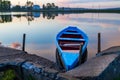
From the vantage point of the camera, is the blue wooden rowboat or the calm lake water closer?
the blue wooden rowboat

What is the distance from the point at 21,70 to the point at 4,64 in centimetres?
64

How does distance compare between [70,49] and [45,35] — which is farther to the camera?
[45,35]

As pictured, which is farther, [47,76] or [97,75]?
[97,75]

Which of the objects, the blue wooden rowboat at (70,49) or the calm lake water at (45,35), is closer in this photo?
the blue wooden rowboat at (70,49)

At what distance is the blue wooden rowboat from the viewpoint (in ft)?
59.6

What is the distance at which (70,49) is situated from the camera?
20453 millimetres

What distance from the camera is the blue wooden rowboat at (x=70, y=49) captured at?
18.2 meters

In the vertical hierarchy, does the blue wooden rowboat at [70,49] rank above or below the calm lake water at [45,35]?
above

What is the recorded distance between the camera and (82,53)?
64.4 ft

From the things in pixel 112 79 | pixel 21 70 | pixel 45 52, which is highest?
pixel 21 70

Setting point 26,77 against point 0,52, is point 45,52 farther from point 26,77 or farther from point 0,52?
point 26,77

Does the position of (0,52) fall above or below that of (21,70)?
below

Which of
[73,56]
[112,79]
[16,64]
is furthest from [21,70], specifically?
[73,56]

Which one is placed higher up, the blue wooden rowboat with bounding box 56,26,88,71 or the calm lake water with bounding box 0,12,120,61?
the blue wooden rowboat with bounding box 56,26,88,71
